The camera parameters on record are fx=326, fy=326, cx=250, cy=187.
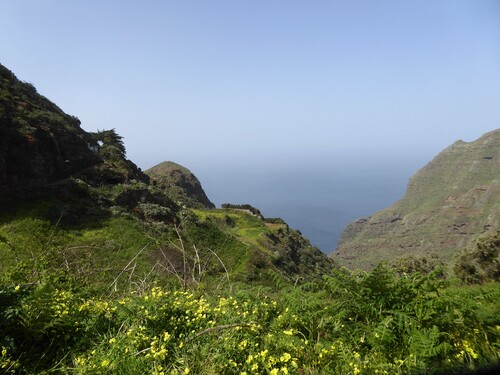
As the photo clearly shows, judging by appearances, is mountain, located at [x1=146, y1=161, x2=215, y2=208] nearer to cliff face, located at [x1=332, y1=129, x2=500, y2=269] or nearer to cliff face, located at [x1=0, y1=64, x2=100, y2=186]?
cliff face, located at [x1=0, y1=64, x2=100, y2=186]

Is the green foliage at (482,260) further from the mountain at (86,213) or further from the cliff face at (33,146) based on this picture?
the cliff face at (33,146)

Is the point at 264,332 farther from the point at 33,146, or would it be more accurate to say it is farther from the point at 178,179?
the point at 178,179

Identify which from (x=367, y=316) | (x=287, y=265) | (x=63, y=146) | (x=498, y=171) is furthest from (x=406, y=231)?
(x=367, y=316)

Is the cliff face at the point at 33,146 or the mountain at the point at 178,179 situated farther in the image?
the mountain at the point at 178,179

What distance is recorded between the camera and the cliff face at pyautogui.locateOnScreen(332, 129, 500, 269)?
98500 mm

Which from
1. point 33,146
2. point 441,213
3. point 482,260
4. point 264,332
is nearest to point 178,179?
point 33,146

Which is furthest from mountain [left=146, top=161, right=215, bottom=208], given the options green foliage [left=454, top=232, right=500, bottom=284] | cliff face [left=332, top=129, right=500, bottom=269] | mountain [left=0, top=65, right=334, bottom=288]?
cliff face [left=332, top=129, right=500, bottom=269]

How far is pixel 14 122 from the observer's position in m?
25.8

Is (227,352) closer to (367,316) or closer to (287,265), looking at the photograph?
(367,316)

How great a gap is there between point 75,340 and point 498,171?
499 feet

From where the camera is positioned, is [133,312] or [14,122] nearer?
[133,312]

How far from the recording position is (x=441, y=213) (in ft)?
386

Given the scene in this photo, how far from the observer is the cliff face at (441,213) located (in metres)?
98.5

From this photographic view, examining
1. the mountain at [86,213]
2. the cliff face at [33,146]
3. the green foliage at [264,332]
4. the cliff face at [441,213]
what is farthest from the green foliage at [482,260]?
the cliff face at [441,213]
